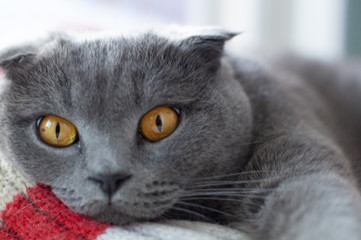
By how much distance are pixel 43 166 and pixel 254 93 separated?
700 millimetres

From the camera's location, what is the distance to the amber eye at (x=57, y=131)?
103 cm

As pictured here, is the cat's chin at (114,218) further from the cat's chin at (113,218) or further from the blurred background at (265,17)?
the blurred background at (265,17)

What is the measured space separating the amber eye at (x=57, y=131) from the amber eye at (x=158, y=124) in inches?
6.7

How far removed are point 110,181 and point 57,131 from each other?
0.72ft

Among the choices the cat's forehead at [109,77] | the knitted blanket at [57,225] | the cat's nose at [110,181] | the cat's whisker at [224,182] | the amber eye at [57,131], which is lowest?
the knitted blanket at [57,225]

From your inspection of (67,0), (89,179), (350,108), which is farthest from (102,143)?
(67,0)

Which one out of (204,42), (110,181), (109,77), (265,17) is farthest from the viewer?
(265,17)

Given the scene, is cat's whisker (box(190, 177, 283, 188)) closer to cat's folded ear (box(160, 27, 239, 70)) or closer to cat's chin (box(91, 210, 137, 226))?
cat's chin (box(91, 210, 137, 226))

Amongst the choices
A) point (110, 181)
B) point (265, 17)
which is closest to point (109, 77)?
point (110, 181)

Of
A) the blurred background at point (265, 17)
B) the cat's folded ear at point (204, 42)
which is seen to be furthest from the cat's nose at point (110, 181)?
the blurred background at point (265, 17)

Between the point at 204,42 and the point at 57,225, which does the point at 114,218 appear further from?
the point at 204,42

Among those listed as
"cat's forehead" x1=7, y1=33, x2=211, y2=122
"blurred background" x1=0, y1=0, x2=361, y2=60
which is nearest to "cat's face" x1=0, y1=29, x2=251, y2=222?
"cat's forehead" x1=7, y1=33, x2=211, y2=122

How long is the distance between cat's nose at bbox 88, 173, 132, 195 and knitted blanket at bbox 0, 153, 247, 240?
99 mm

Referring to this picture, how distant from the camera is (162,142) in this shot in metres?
1.04
